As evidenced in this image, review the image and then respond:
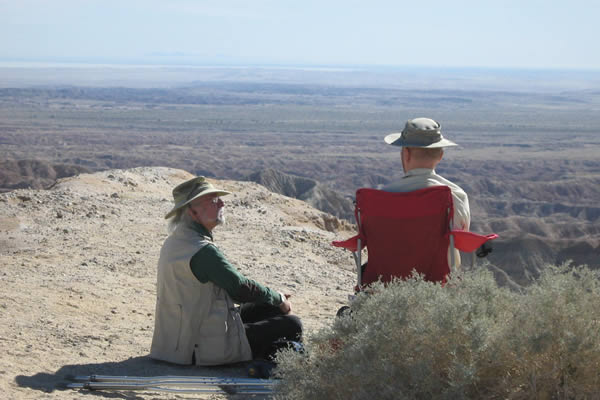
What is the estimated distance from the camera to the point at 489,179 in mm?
67000

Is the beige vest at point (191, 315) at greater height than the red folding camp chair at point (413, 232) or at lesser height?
lesser

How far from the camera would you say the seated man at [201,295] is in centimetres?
489

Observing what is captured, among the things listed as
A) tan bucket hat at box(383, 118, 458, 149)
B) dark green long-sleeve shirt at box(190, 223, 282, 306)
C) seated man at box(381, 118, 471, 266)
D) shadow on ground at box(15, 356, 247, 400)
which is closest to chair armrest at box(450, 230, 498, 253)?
seated man at box(381, 118, 471, 266)

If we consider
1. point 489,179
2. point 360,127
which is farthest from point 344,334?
point 360,127

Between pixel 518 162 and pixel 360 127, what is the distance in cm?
3255

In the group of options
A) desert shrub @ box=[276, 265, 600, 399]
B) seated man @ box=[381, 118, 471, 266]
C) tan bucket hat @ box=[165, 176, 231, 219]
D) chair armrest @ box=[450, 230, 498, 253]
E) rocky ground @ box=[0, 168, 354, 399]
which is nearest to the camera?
desert shrub @ box=[276, 265, 600, 399]

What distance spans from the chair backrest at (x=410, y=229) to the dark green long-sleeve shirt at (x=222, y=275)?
2.63ft

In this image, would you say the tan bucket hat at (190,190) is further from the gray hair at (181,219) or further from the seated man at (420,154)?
the seated man at (420,154)

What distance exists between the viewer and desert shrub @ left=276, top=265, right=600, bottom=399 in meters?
3.18

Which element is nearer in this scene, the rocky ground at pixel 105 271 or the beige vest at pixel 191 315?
the beige vest at pixel 191 315

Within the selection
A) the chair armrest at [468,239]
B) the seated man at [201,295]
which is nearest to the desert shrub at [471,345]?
the chair armrest at [468,239]

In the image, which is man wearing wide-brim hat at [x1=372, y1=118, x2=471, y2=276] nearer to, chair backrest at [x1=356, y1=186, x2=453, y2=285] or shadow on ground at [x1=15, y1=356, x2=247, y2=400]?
chair backrest at [x1=356, y1=186, x2=453, y2=285]

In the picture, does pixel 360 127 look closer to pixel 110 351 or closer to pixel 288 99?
pixel 288 99

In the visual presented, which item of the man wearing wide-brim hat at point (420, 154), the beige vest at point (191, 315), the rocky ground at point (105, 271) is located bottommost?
the rocky ground at point (105, 271)
